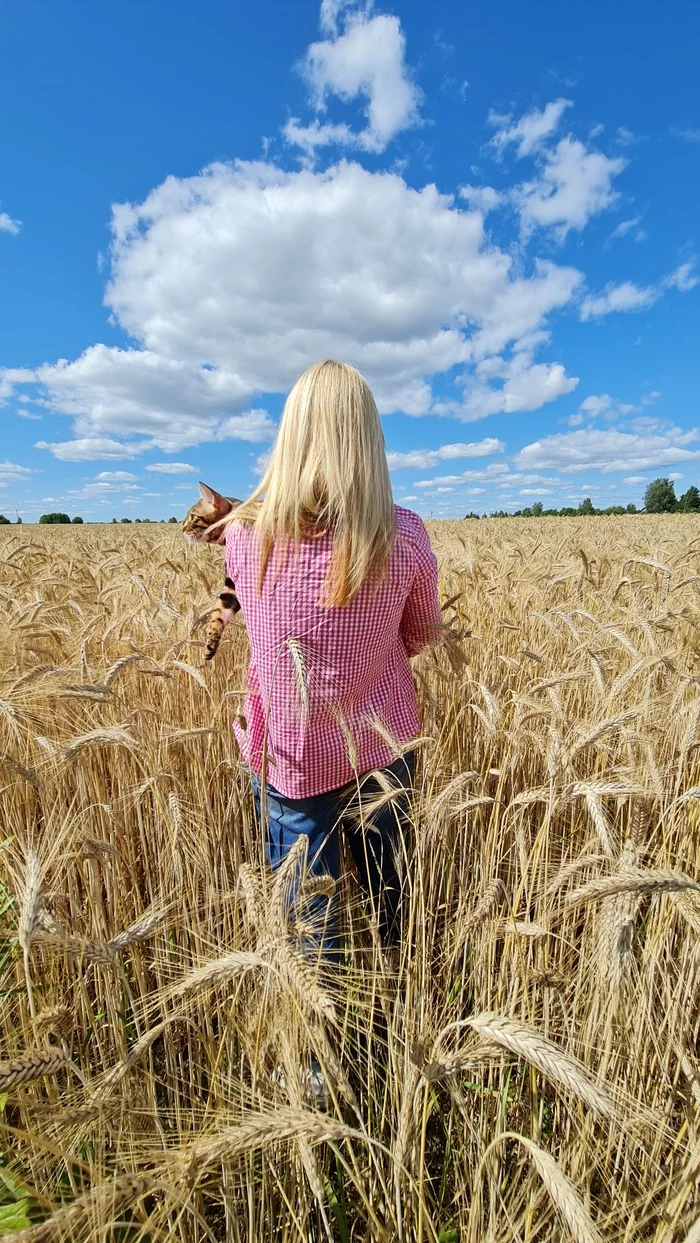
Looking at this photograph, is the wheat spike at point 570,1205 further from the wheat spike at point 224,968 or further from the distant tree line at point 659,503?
the distant tree line at point 659,503

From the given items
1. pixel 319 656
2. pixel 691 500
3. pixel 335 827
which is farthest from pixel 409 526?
pixel 691 500

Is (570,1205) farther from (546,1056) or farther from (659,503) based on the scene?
(659,503)

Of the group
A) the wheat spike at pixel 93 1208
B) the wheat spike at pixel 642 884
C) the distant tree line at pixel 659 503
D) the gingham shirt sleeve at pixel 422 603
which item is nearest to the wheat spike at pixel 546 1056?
the wheat spike at pixel 642 884

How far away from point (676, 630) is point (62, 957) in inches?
120

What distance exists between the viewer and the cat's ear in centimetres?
191

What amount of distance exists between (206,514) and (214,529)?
9cm

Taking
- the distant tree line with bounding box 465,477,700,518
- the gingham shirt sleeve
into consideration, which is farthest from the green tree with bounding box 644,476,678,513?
the gingham shirt sleeve

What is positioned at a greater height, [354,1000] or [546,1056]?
[546,1056]

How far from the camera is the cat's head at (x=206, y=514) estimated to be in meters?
1.91

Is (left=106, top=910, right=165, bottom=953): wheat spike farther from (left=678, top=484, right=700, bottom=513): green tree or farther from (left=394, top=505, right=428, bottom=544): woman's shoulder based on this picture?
(left=678, top=484, right=700, bottom=513): green tree

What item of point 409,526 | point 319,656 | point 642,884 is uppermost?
point 409,526

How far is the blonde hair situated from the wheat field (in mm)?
603

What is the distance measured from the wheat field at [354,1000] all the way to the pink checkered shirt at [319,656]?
25 centimetres

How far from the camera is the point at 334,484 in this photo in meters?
1.44
